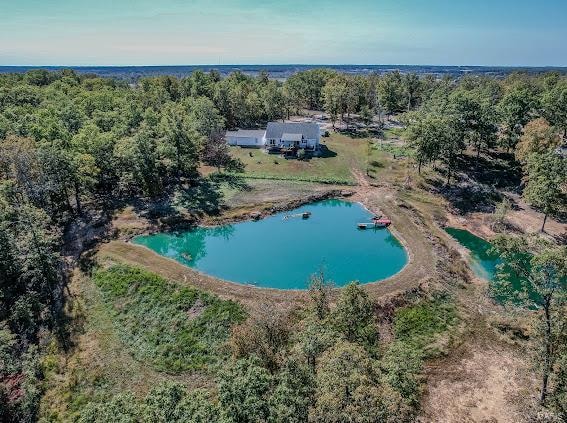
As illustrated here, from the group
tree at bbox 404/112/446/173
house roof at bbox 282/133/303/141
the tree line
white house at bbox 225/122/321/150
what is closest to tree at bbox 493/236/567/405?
the tree line

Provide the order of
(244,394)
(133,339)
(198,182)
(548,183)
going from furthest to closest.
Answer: (198,182), (548,183), (133,339), (244,394)

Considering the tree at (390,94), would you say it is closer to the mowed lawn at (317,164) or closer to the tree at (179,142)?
the mowed lawn at (317,164)

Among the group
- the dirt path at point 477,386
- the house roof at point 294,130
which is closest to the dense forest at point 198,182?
the dirt path at point 477,386

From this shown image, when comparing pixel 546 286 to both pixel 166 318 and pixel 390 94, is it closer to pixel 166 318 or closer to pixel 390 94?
pixel 166 318

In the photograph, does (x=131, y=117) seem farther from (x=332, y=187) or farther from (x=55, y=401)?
(x=55, y=401)

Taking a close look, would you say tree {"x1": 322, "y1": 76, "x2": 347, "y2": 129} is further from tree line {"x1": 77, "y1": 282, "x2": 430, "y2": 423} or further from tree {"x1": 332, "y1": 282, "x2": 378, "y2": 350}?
tree line {"x1": 77, "y1": 282, "x2": 430, "y2": 423}

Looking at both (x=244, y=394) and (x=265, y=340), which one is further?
(x=265, y=340)

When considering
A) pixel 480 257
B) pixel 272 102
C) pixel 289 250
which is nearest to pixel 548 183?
pixel 480 257
